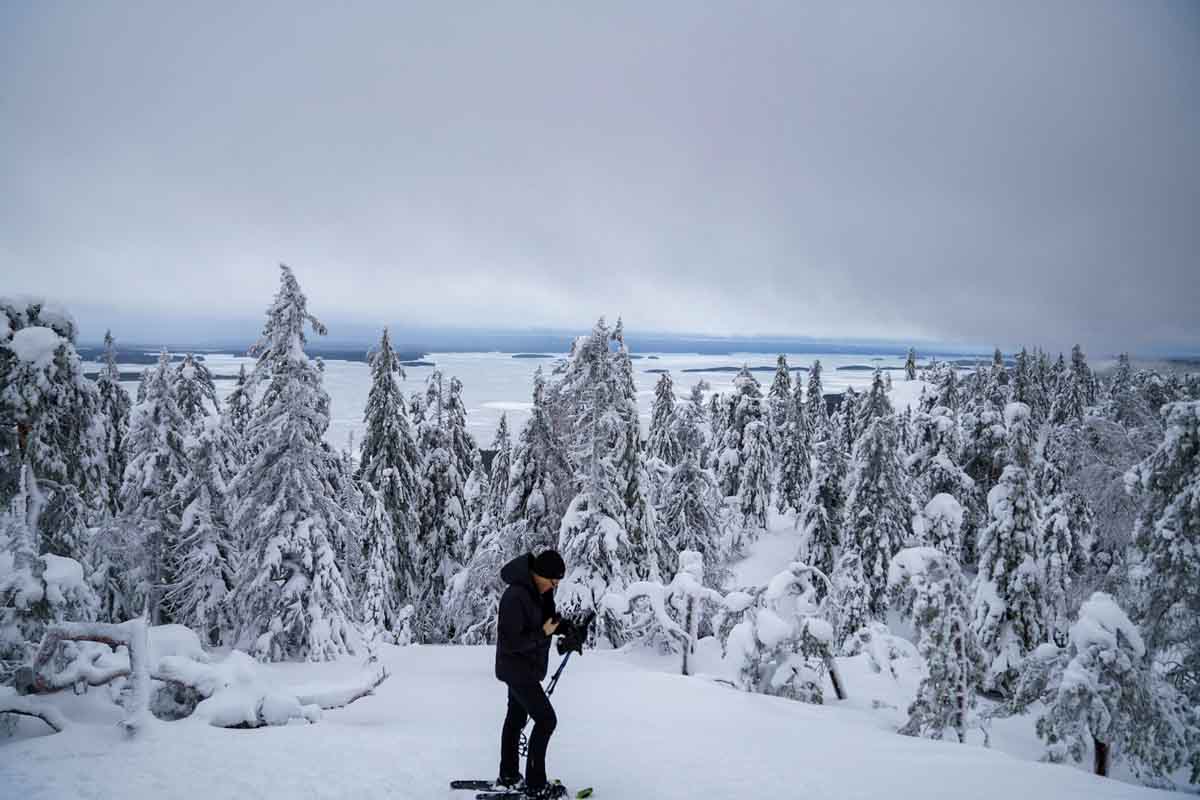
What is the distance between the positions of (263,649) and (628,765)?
1144 centimetres

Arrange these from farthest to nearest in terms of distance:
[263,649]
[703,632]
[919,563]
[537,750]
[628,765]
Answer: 1. [703,632]
2. [263,649]
3. [919,563]
4. [628,765]
5. [537,750]

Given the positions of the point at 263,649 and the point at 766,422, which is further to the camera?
the point at 766,422

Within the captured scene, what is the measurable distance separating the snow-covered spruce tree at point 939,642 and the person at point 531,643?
969 centimetres

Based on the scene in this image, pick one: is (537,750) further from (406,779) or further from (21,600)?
(21,600)

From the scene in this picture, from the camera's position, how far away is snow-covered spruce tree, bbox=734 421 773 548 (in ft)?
142

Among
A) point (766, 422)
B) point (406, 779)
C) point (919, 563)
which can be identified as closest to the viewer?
point (406, 779)

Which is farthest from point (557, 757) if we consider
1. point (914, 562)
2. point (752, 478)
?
point (752, 478)

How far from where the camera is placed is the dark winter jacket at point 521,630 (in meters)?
5.65

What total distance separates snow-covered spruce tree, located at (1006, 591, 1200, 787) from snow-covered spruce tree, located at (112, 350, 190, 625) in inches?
862

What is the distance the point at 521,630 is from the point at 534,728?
1033mm

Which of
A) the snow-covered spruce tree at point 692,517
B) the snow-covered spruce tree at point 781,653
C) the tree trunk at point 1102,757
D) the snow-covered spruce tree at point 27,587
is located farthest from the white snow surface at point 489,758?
the snow-covered spruce tree at point 692,517

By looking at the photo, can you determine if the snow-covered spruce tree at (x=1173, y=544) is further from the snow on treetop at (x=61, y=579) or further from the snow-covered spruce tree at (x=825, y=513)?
the snow-covered spruce tree at (x=825, y=513)

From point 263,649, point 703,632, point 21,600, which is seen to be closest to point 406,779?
point 21,600

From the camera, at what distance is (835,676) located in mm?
13500
